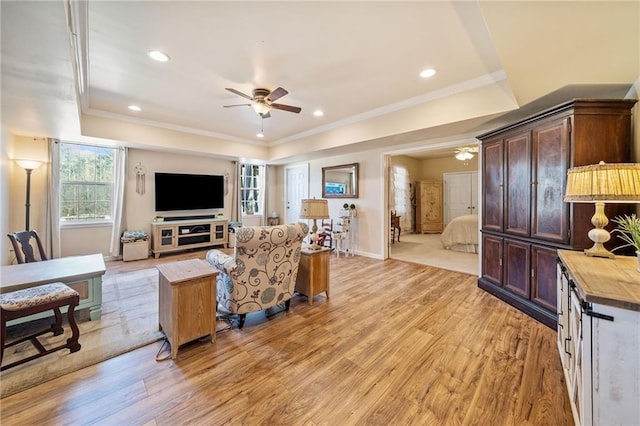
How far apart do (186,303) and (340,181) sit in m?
4.53

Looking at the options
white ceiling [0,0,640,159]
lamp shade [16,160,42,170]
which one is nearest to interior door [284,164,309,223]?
white ceiling [0,0,640,159]

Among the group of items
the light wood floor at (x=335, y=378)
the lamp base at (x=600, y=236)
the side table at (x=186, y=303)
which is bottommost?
the light wood floor at (x=335, y=378)

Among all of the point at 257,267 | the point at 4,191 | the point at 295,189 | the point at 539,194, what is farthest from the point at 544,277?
the point at 4,191

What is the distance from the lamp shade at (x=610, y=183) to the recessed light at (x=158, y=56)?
12.1ft

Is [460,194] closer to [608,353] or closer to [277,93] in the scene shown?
[277,93]

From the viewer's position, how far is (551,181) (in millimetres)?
2543

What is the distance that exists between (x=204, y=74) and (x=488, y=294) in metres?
4.49

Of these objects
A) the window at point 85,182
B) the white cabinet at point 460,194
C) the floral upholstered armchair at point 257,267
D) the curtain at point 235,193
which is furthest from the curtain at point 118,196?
the white cabinet at point 460,194

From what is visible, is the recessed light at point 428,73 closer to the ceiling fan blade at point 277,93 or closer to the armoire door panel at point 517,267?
the ceiling fan blade at point 277,93

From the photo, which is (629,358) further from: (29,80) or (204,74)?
(29,80)

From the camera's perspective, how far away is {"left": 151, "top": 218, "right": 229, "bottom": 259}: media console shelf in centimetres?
533

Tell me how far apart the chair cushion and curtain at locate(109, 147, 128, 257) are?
10.7ft

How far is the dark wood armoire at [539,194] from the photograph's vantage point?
227cm

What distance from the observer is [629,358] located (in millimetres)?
1118
